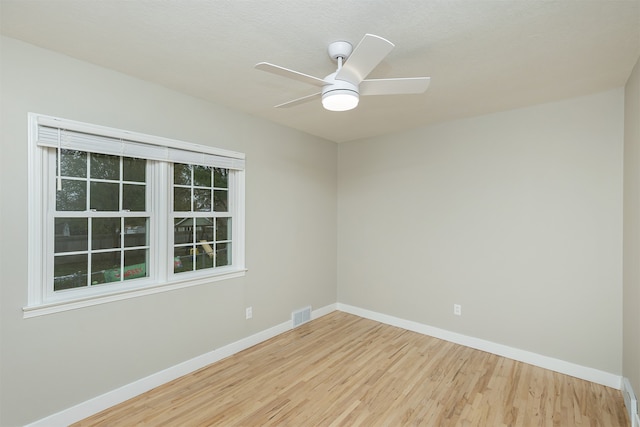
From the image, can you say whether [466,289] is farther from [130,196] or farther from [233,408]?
[130,196]

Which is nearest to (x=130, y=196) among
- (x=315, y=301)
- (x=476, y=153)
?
(x=315, y=301)

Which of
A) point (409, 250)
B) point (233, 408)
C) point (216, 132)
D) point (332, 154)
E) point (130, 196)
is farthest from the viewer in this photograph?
point (332, 154)

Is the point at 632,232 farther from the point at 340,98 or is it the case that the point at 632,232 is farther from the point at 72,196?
the point at 72,196

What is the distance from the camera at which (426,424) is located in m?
2.20

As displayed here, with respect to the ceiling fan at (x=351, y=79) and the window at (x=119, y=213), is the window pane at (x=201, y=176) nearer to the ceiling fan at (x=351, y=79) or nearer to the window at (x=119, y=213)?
the window at (x=119, y=213)

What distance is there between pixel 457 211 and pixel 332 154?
76.3 inches

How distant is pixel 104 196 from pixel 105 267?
565 mm

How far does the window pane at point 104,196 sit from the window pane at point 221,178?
922 mm

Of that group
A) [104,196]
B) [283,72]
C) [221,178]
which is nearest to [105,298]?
[104,196]

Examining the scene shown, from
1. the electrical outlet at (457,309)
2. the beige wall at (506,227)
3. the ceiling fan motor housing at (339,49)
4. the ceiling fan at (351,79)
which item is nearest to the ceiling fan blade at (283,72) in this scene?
the ceiling fan at (351,79)

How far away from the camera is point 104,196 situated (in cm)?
240

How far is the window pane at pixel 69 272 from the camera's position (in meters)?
2.19

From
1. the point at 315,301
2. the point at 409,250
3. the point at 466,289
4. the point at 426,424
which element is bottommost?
the point at 426,424

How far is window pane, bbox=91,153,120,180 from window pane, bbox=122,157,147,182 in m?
0.05
